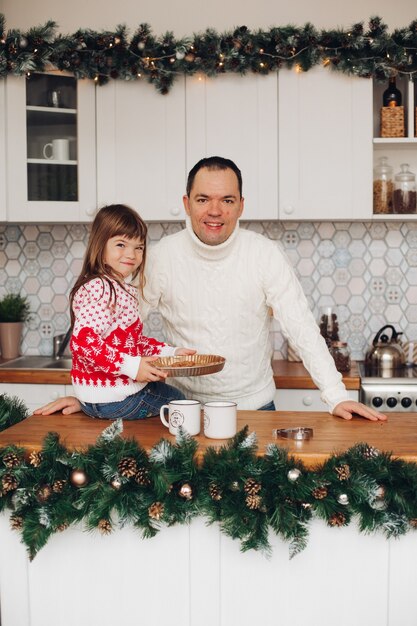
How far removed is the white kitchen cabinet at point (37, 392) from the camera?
10.4 ft

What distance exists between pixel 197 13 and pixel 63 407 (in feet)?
7.82

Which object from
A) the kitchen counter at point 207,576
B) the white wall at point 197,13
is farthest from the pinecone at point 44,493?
the white wall at point 197,13

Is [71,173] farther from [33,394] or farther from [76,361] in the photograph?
[76,361]

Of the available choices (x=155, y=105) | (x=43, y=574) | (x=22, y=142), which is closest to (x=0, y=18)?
(x=22, y=142)

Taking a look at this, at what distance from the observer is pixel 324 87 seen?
3182mm

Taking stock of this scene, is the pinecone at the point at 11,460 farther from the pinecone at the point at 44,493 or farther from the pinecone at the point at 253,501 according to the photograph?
the pinecone at the point at 253,501

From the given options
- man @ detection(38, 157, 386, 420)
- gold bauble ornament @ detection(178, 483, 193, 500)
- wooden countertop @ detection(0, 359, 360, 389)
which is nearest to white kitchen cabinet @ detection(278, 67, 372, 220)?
wooden countertop @ detection(0, 359, 360, 389)

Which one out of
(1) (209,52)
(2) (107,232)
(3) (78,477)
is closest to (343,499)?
(3) (78,477)

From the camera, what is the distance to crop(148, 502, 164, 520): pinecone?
1448mm

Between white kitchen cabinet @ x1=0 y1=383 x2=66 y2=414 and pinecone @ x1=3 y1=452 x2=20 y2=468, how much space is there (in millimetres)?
1670

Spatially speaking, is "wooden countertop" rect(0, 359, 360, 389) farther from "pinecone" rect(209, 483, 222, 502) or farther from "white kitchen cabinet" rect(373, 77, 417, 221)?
"pinecone" rect(209, 483, 222, 502)

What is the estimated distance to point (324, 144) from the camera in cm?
320

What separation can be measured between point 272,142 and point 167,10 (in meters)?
0.94

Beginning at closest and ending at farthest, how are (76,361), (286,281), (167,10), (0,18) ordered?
1. (76,361)
2. (286,281)
3. (0,18)
4. (167,10)
